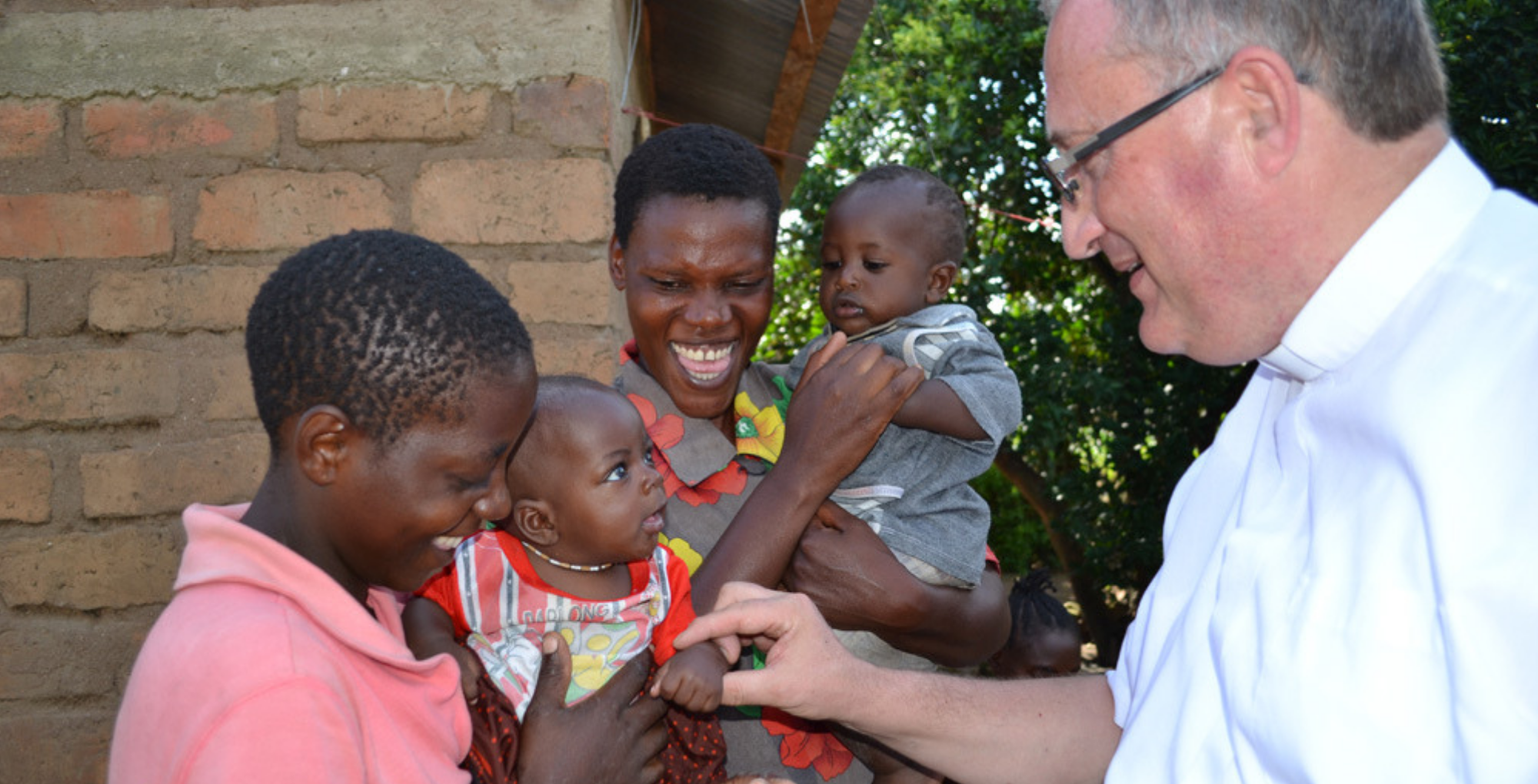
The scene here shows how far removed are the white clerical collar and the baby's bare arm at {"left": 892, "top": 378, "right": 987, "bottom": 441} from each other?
1.07 meters

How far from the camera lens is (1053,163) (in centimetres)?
194

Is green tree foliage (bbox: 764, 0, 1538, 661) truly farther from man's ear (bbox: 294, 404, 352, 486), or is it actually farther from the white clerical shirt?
man's ear (bbox: 294, 404, 352, 486)

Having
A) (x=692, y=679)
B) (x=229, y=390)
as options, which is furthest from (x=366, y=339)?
(x=229, y=390)

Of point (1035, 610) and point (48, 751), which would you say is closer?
point (48, 751)

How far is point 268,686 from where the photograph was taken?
1.38 m

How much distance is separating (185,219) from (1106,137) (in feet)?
8.64

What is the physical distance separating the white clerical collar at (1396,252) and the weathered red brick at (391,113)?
7.82 ft

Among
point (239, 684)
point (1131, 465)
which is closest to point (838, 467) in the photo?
point (239, 684)

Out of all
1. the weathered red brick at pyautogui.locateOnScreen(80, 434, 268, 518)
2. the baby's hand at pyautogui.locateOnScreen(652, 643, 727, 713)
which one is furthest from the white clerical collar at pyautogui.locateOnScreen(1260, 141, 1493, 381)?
the weathered red brick at pyautogui.locateOnScreen(80, 434, 268, 518)

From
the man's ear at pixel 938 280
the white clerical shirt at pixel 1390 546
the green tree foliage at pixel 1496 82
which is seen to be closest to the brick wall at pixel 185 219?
the man's ear at pixel 938 280

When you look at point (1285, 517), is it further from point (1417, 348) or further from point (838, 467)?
point (838, 467)

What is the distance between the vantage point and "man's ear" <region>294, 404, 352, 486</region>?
5.35 ft

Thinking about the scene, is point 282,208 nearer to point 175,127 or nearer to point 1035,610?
point 175,127

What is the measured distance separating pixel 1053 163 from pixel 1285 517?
68cm
